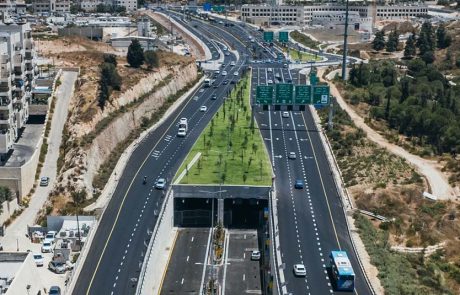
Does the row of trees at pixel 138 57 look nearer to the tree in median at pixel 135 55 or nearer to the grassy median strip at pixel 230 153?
the tree in median at pixel 135 55

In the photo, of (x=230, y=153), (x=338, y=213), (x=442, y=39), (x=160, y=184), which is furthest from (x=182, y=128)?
(x=442, y=39)

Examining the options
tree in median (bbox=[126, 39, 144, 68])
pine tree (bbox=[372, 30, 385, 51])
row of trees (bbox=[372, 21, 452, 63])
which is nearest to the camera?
tree in median (bbox=[126, 39, 144, 68])

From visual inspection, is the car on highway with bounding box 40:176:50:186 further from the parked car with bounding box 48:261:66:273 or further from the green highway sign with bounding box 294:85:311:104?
the green highway sign with bounding box 294:85:311:104

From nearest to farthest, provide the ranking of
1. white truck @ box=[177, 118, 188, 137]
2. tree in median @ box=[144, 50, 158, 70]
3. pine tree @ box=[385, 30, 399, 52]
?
1. white truck @ box=[177, 118, 188, 137]
2. tree in median @ box=[144, 50, 158, 70]
3. pine tree @ box=[385, 30, 399, 52]

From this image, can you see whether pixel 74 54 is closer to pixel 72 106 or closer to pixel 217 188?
pixel 72 106

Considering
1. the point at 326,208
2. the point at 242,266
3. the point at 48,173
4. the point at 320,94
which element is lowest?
the point at 242,266

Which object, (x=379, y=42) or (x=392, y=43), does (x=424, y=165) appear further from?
(x=379, y=42)

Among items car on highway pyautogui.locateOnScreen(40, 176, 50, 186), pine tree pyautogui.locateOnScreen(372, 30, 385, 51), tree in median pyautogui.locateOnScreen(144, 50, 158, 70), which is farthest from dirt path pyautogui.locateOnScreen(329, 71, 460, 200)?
pine tree pyautogui.locateOnScreen(372, 30, 385, 51)

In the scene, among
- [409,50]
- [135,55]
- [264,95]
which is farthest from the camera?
[409,50]

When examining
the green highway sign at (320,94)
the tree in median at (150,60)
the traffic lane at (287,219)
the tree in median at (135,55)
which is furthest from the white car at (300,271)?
the tree in median at (150,60)
